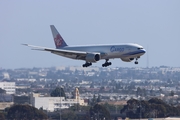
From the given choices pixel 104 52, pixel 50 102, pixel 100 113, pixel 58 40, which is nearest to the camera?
pixel 104 52

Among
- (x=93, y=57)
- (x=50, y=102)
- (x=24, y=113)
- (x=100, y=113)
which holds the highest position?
(x=93, y=57)

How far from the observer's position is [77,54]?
302 feet

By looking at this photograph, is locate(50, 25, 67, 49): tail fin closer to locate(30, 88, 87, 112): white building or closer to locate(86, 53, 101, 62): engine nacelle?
locate(86, 53, 101, 62): engine nacelle

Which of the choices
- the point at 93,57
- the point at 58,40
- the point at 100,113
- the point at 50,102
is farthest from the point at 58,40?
the point at 50,102

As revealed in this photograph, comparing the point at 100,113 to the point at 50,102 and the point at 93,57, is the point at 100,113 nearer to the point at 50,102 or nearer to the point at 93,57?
the point at 93,57

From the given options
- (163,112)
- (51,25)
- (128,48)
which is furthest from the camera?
(163,112)

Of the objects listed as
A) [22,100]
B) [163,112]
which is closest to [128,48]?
[163,112]

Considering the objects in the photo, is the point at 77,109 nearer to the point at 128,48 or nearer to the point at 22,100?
the point at 22,100

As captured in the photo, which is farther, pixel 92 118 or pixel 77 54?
pixel 92 118

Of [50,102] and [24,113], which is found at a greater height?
[50,102]

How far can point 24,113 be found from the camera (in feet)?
419

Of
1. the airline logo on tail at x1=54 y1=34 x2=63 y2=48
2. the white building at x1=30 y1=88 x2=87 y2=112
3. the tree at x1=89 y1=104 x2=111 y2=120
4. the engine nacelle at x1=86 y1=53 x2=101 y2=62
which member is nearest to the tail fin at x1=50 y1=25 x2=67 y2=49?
the airline logo on tail at x1=54 y1=34 x2=63 y2=48

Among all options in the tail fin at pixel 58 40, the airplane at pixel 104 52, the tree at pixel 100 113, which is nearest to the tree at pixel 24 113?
the tree at pixel 100 113

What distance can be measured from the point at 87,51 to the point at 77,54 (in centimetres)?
163
